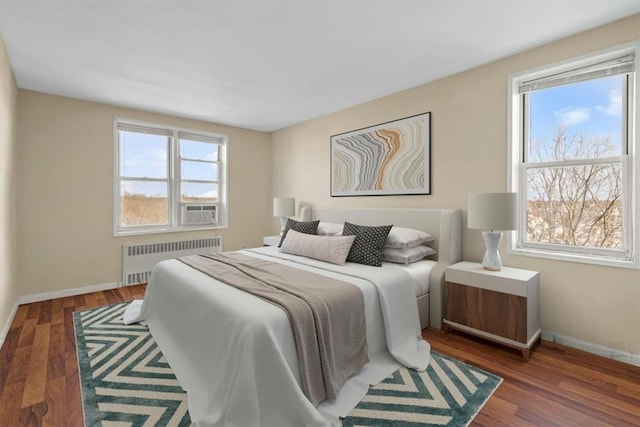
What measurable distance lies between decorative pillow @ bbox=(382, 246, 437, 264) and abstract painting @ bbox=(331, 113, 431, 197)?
71cm

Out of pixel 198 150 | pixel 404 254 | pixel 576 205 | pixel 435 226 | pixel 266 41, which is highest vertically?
pixel 266 41

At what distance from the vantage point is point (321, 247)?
117 inches

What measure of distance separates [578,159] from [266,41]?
2.71m

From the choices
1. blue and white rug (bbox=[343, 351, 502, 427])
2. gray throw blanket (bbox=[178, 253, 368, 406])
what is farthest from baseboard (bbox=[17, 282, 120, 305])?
blue and white rug (bbox=[343, 351, 502, 427])

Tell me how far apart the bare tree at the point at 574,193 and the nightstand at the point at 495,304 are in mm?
462

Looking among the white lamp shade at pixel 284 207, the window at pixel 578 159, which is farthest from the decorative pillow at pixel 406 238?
the white lamp shade at pixel 284 207

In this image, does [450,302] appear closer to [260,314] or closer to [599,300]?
[599,300]

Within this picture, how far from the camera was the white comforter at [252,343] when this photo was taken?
1.47 meters

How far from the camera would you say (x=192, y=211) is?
4715mm

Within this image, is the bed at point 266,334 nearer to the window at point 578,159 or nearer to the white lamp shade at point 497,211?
the white lamp shade at point 497,211

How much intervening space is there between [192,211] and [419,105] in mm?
3567

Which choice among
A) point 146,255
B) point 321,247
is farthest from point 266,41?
point 146,255

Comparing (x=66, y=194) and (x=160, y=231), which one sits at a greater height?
(x=66, y=194)

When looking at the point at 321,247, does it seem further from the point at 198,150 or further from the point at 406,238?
the point at 198,150
